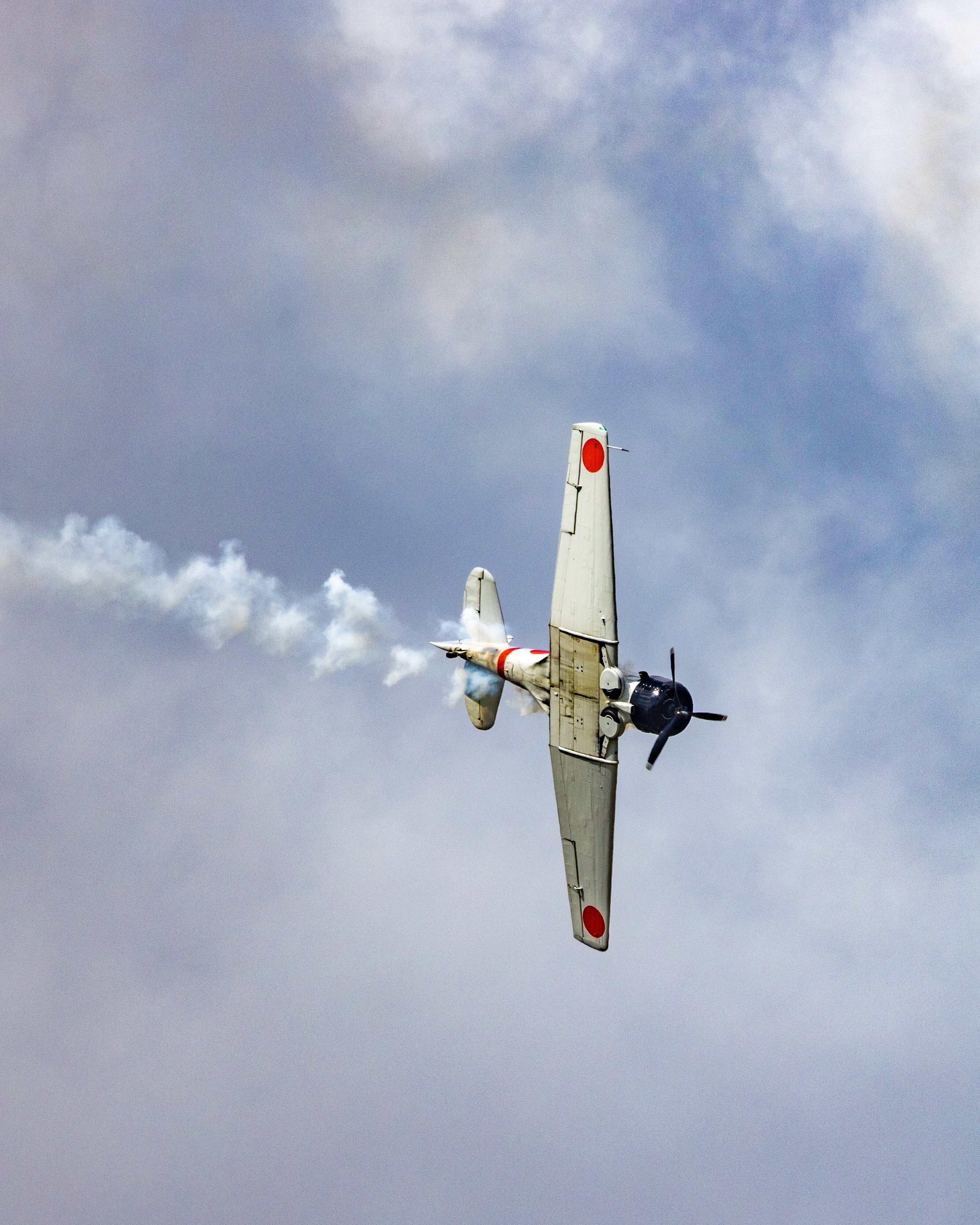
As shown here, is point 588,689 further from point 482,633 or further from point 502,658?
point 482,633

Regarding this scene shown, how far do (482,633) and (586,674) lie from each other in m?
7.25

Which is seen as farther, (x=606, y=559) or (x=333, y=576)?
(x=333, y=576)

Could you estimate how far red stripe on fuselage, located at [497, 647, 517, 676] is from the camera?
5194 centimetres

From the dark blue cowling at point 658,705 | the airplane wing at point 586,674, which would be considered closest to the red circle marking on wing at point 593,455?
the airplane wing at point 586,674

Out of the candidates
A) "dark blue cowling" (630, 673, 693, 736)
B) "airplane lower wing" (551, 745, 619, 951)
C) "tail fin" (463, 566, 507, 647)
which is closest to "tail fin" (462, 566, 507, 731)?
"tail fin" (463, 566, 507, 647)

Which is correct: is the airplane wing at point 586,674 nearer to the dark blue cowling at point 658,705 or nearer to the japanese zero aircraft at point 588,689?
the japanese zero aircraft at point 588,689

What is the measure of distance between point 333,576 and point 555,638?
939 cm

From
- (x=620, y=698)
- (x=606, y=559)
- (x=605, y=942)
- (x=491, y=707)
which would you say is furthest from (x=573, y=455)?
(x=605, y=942)

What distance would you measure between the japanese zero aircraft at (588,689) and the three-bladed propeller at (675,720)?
32 mm

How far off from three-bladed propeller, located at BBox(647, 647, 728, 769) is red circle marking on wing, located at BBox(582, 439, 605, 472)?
5669mm

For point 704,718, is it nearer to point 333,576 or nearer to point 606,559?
point 606,559

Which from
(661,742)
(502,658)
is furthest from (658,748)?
(502,658)

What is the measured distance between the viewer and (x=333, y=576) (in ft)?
175

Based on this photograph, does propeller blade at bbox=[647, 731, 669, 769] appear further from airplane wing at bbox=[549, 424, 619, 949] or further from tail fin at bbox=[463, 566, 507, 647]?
tail fin at bbox=[463, 566, 507, 647]
